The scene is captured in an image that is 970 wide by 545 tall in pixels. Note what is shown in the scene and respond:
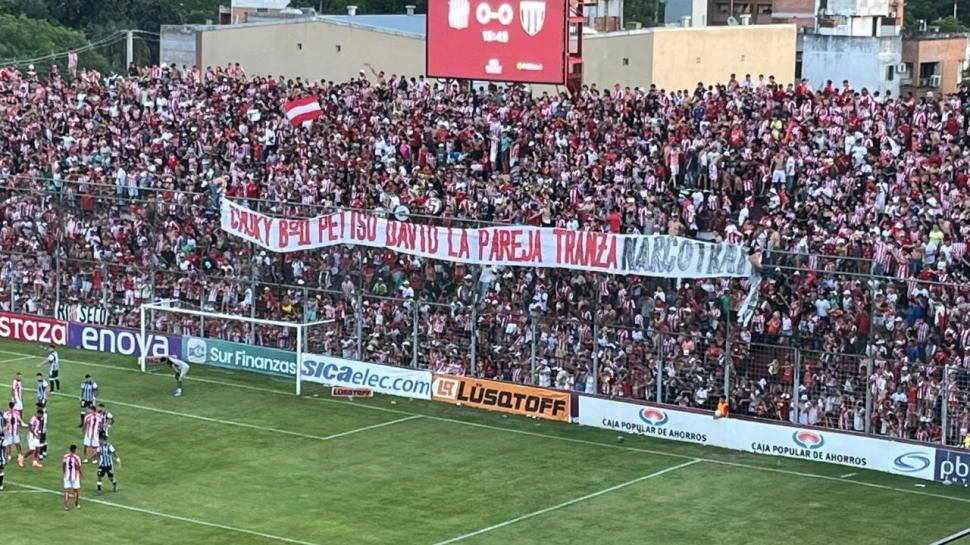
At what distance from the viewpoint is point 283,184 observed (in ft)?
177

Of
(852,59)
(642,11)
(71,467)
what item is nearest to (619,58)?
(852,59)

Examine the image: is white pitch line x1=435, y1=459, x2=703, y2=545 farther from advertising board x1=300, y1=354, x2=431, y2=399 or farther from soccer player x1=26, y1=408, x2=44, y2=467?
soccer player x1=26, y1=408, x2=44, y2=467

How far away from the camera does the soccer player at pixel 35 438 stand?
40.4 m

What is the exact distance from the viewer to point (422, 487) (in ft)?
129

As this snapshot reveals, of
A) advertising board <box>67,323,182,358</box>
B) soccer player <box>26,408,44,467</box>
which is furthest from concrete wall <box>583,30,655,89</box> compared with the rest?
soccer player <box>26,408,44,467</box>

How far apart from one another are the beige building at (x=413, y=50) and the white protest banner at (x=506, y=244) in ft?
77.3

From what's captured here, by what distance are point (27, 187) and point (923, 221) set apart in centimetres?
2822

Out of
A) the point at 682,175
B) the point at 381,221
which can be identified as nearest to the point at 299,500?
the point at 381,221

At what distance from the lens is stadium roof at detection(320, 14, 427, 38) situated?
75000 millimetres

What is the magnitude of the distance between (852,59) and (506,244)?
35.2 metres

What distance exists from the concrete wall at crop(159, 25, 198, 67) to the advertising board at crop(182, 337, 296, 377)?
31.8 m

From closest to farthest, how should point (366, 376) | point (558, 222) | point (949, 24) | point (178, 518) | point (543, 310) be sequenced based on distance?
point (178, 518) → point (543, 310) → point (558, 222) → point (366, 376) → point (949, 24)

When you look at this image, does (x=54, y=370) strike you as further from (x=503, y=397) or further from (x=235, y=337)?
(x=503, y=397)

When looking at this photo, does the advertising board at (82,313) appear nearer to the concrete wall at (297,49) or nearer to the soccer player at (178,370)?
the soccer player at (178,370)
